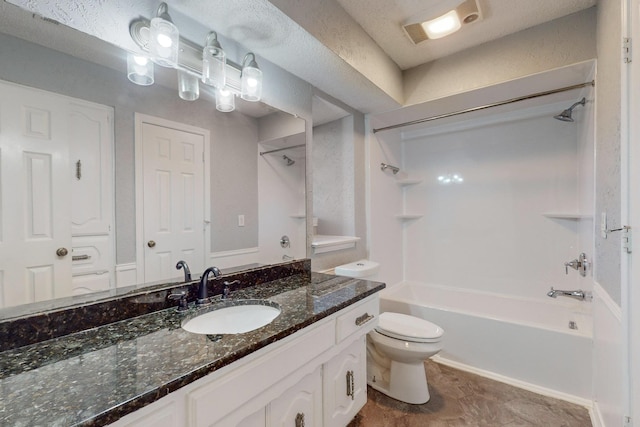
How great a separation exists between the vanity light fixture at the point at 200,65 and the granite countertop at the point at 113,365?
0.96 m

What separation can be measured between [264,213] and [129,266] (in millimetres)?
739

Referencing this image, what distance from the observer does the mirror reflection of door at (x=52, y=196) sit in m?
0.86

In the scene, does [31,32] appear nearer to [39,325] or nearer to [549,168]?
[39,325]

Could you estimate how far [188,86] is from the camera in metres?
1.31

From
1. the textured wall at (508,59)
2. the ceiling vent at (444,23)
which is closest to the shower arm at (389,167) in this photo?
the textured wall at (508,59)

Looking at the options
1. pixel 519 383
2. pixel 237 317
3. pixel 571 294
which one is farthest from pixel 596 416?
pixel 237 317

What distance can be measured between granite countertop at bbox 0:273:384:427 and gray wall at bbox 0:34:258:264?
1.13 feet

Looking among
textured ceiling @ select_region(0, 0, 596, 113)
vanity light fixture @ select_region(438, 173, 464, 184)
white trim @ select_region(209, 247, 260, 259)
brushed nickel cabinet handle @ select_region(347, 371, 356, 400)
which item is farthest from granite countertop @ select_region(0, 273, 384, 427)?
vanity light fixture @ select_region(438, 173, 464, 184)

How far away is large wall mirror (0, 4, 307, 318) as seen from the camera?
875 mm

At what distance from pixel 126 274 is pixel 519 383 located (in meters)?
2.49

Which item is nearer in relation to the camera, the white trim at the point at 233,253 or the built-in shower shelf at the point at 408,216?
the white trim at the point at 233,253

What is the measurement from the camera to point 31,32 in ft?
2.98

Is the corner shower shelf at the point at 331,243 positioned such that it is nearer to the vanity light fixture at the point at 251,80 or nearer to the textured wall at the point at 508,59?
the vanity light fixture at the point at 251,80

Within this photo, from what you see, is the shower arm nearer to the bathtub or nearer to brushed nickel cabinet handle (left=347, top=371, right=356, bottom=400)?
the bathtub
